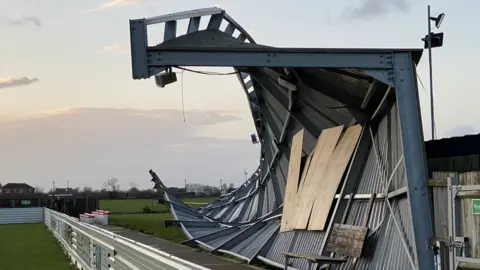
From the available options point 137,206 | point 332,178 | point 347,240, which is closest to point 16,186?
point 137,206

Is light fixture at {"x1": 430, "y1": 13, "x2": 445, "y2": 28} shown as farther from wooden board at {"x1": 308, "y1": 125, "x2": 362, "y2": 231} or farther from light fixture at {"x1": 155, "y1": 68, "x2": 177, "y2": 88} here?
light fixture at {"x1": 155, "y1": 68, "x2": 177, "y2": 88}

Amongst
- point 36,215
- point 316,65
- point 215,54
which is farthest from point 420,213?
point 36,215

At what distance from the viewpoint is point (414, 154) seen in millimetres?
11078

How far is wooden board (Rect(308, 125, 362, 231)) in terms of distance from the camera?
557 inches

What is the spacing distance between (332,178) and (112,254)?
4.81 m

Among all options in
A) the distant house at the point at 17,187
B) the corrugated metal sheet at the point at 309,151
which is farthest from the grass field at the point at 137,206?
the distant house at the point at 17,187

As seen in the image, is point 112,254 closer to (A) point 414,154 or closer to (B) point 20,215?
(A) point 414,154

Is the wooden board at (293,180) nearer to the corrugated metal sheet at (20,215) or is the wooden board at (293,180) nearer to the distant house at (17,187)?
the corrugated metal sheet at (20,215)

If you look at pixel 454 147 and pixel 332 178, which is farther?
pixel 332 178

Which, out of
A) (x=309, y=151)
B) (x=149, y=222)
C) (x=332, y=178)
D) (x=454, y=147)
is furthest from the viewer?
(x=149, y=222)

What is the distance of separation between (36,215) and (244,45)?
175ft

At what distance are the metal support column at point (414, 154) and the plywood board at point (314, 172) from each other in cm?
360

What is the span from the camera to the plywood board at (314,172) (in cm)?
1548

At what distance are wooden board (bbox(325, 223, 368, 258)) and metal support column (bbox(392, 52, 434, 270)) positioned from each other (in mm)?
1903
